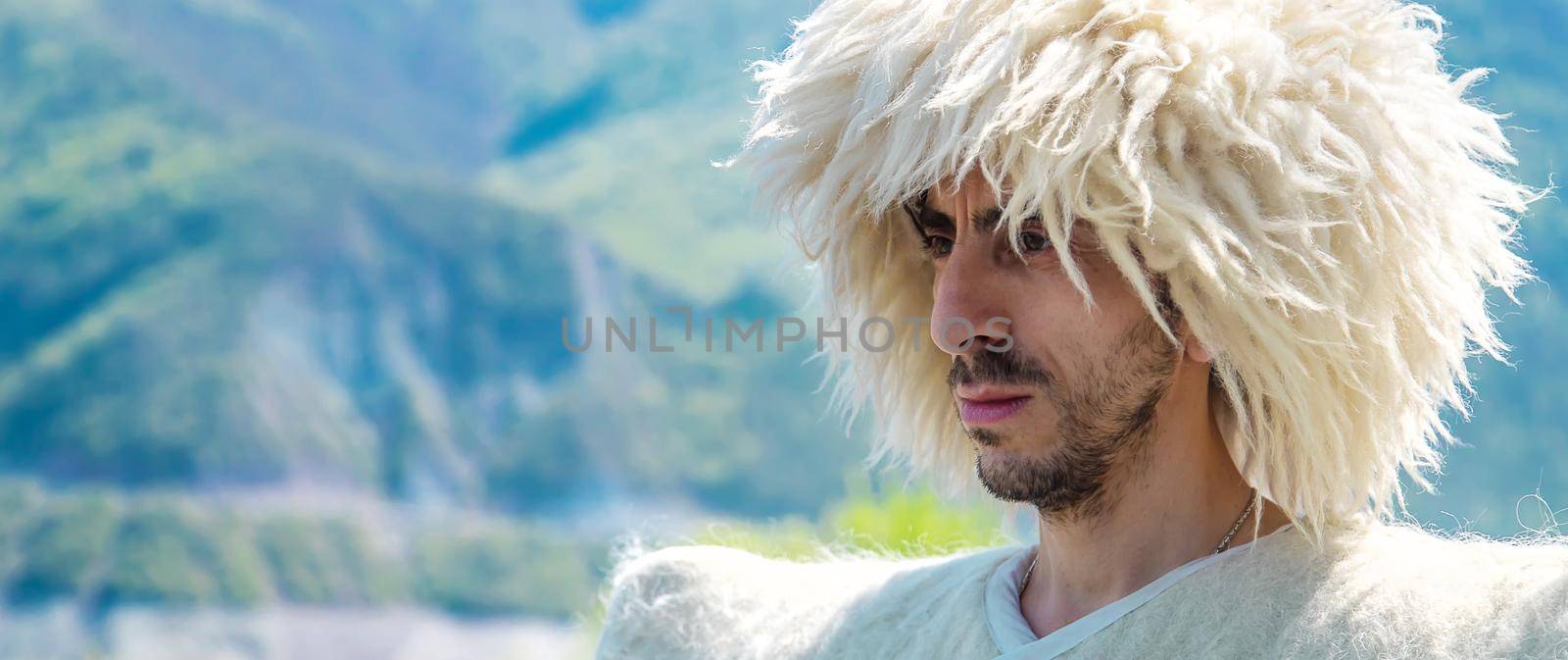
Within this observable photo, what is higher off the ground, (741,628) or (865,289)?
(865,289)

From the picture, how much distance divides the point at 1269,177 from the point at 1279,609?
409 mm

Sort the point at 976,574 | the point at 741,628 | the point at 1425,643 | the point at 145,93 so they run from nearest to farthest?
the point at 1425,643
the point at 976,574
the point at 741,628
the point at 145,93

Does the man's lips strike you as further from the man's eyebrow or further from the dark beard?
the man's eyebrow

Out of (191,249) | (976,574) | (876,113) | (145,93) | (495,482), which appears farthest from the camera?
(145,93)

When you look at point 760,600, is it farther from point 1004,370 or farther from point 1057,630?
point 1004,370

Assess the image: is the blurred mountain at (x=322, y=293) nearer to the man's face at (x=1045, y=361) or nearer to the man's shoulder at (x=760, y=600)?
the man's shoulder at (x=760, y=600)

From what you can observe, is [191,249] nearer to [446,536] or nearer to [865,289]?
[446,536]

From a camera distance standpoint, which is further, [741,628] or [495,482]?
[495,482]

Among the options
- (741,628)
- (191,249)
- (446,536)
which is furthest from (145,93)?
(741,628)

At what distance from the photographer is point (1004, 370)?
1381 mm

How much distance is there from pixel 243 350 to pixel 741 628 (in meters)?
14.9

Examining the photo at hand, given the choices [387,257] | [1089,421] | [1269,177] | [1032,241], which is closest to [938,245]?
[1032,241]

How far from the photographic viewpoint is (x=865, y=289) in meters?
1.66

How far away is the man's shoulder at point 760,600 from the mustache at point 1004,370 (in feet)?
1.22
